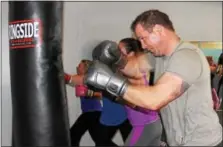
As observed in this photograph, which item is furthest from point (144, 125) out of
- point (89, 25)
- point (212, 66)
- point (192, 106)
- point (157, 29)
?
point (212, 66)

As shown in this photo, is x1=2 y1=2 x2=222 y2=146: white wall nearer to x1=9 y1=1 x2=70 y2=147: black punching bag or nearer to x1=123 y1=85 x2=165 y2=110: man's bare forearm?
x1=9 y1=1 x2=70 y2=147: black punching bag

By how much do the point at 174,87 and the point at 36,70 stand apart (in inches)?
19.2

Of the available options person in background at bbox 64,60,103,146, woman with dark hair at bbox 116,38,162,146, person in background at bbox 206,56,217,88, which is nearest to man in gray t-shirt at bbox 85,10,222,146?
woman with dark hair at bbox 116,38,162,146

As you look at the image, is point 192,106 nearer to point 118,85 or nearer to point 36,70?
point 118,85

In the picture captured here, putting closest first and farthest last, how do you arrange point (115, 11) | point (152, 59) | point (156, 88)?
1. point (156, 88)
2. point (152, 59)
3. point (115, 11)

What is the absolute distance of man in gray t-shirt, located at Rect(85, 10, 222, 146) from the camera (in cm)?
121

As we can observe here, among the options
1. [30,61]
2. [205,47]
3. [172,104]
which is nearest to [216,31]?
[205,47]

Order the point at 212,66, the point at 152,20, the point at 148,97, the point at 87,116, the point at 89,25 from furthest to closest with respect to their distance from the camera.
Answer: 1. the point at 212,66
2. the point at 89,25
3. the point at 87,116
4. the point at 152,20
5. the point at 148,97

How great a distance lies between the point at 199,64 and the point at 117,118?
3.31 ft

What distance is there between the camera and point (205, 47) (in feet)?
11.3

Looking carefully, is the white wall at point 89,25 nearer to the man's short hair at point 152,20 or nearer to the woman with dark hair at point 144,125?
the woman with dark hair at point 144,125

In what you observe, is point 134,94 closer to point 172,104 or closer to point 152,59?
point 172,104

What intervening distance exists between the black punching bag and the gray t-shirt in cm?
42

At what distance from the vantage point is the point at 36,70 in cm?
128
